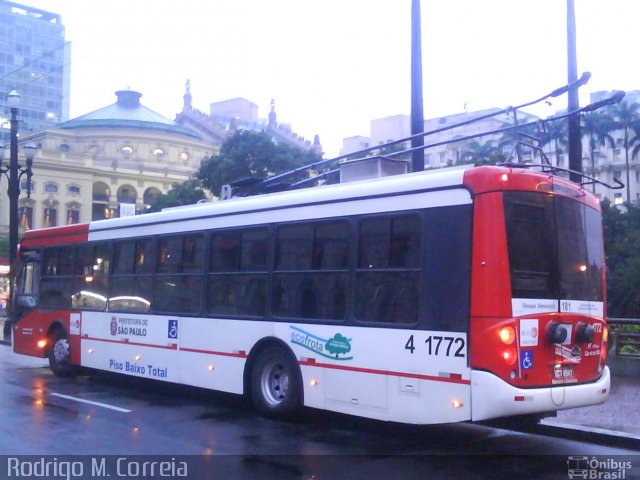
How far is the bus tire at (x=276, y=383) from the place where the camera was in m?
11.2

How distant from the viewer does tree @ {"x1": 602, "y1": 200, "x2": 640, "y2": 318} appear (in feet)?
114

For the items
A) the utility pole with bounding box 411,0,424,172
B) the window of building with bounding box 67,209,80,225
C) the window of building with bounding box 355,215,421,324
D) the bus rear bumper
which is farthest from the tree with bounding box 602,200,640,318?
the window of building with bounding box 67,209,80,225

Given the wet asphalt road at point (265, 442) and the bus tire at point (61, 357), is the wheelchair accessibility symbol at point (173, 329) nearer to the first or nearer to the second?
the wet asphalt road at point (265, 442)

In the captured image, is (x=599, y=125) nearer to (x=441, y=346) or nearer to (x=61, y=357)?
(x=61, y=357)

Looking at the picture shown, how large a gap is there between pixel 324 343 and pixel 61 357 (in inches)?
320

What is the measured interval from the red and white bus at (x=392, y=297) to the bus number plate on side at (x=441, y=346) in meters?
0.02

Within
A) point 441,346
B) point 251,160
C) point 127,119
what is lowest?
point 441,346

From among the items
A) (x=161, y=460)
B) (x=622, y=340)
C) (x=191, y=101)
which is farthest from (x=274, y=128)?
(x=161, y=460)

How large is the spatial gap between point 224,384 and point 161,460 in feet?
11.6

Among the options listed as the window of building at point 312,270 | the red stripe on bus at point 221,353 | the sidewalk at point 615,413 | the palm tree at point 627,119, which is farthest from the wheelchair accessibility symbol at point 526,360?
the palm tree at point 627,119

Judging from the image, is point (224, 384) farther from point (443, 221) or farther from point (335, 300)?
point (443, 221)

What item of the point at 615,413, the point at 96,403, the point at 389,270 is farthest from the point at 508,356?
the point at 96,403

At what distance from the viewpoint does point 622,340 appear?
16.2 meters

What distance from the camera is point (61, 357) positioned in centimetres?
1664
